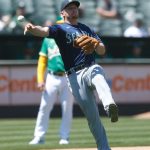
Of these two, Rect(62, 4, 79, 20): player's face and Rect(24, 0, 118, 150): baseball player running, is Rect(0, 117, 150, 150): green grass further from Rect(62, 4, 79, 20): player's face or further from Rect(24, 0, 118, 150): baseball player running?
Rect(62, 4, 79, 20): player's face

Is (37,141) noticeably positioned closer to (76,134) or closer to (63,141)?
(63,141)

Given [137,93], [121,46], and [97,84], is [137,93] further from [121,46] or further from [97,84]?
[97,84]

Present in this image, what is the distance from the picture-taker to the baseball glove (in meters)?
8.49

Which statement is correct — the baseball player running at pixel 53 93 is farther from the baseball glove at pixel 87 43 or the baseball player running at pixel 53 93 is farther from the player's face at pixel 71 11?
the baseball glove at pixel 87 43

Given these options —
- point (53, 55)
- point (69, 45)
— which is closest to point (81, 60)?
point (69, 45)

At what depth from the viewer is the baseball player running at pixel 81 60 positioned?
28.2ft

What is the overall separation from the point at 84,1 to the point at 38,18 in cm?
160

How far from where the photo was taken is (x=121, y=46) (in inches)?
757

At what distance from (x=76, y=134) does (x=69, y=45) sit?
5.05 m

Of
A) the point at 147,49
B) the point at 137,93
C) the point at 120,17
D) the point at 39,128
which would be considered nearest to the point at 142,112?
the point at 137,93

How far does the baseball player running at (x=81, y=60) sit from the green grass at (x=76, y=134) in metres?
2.29

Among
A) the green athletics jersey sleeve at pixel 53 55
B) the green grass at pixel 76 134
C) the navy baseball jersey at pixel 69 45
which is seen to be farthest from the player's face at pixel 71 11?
the green athletics jersey sleeve at pixel 53 55

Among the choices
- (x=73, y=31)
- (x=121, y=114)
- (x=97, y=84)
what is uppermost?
(x=73, y=31)

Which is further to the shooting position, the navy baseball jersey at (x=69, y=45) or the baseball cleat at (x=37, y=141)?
the baseball cleat at (x=37, y=141)
